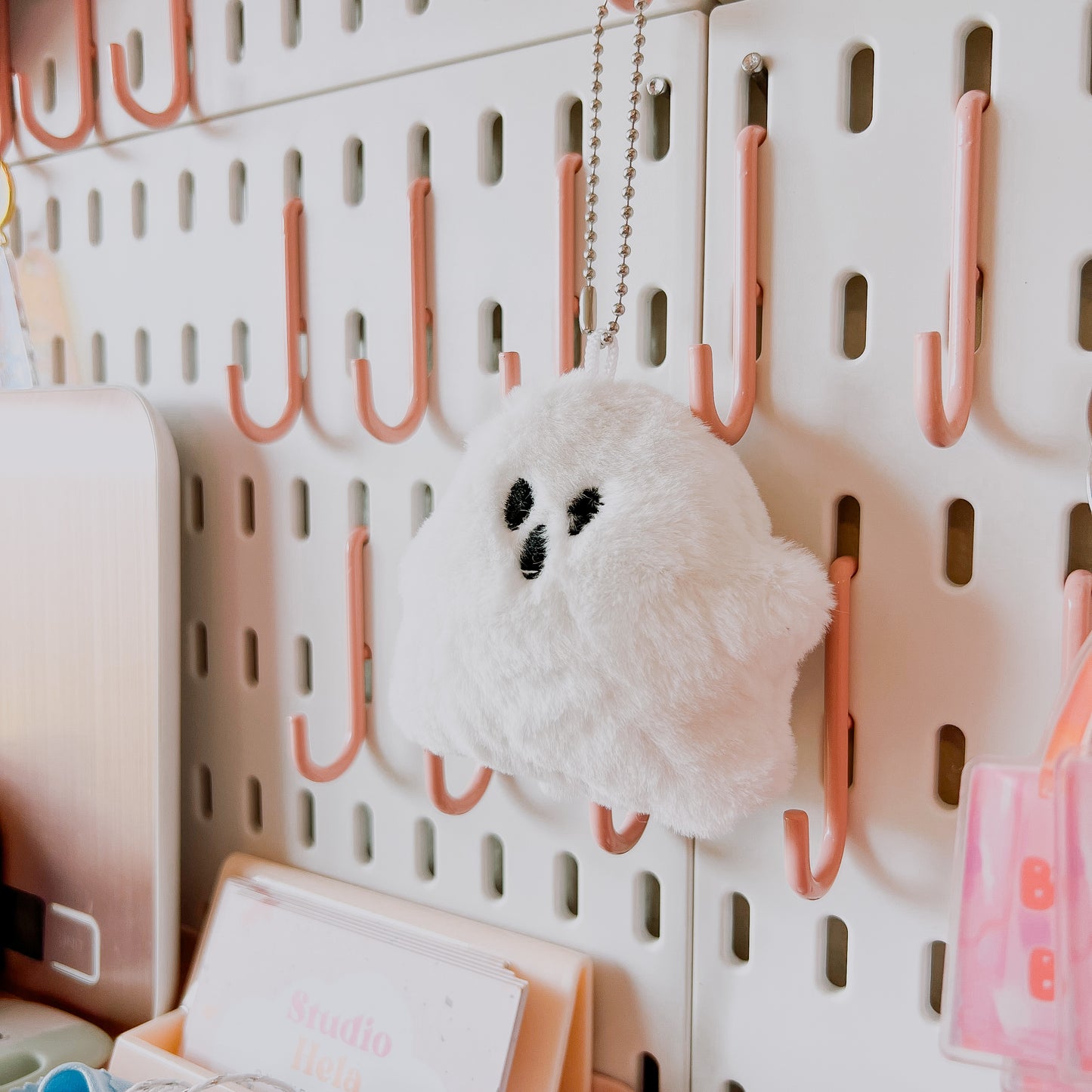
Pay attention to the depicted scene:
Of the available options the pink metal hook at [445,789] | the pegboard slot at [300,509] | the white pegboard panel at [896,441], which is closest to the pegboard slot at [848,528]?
the white pegboard panel at [896,441]

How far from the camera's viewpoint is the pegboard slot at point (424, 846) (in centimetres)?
66

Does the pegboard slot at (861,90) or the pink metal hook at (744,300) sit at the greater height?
the pegboard slot at (861,90)

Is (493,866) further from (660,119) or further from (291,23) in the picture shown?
(291,23)

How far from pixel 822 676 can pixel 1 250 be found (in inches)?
29.2

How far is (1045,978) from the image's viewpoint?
13.8 inches

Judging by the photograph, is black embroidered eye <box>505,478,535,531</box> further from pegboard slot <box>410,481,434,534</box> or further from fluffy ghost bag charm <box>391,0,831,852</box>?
pegboard slot <box>410,481,434,534</box>

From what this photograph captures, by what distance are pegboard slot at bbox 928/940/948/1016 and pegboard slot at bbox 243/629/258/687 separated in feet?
1.61

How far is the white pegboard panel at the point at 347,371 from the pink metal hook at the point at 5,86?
0.03 meters

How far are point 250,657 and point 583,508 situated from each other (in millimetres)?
383

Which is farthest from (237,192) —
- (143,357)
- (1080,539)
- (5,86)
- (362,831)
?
(1080,539)

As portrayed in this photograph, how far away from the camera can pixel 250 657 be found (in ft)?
2.42

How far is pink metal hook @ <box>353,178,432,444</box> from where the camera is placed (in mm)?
605

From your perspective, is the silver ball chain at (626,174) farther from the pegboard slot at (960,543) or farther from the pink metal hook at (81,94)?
the pink metal hook at (81,94)

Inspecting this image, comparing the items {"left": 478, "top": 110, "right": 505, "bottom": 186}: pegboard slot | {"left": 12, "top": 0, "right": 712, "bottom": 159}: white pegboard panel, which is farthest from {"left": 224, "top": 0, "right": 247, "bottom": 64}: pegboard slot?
{"left": 478, "top": 110, "right": 505, "bottom": 186}: pegboard slot
